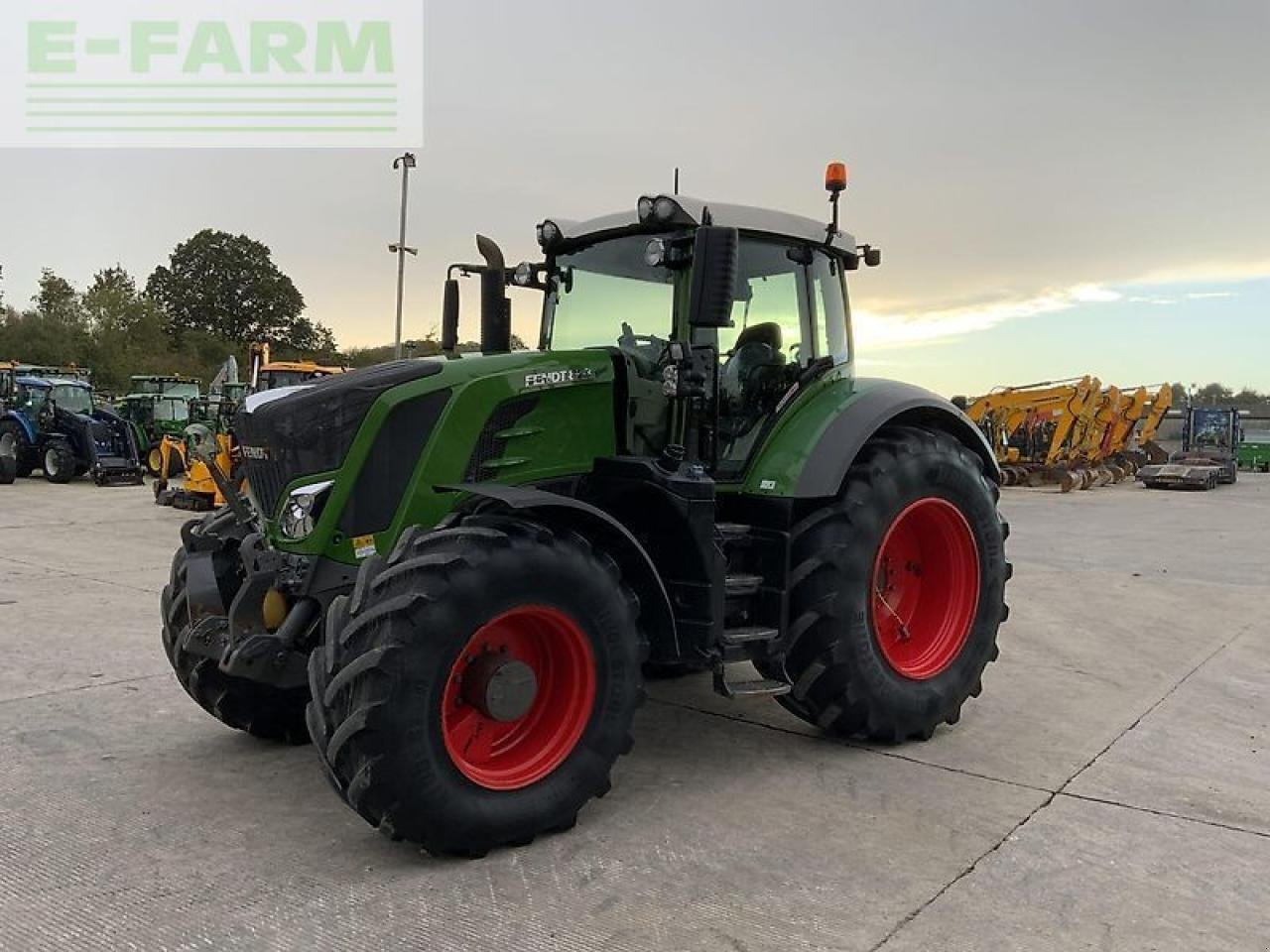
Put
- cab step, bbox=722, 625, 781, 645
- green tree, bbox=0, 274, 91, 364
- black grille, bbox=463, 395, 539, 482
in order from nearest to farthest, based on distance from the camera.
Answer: black grille, bbox=463, 395, 539, 482 → cab step, bbox=722, 625, 781, 645 → green tree, bbox=0, 274, 91, 364

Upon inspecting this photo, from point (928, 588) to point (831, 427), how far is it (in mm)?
1153

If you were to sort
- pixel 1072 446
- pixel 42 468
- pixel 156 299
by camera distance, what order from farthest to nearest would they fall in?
pixel 156 299
pixel 1072 446
pixel 42 468

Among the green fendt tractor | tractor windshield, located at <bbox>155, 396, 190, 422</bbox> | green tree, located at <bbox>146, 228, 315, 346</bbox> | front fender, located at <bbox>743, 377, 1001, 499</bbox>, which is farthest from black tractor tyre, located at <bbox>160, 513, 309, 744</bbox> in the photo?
green tree, located at <bbox>146, 228, 315, 346</bbox>

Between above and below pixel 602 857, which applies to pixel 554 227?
above

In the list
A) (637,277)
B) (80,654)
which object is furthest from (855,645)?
(80,654)

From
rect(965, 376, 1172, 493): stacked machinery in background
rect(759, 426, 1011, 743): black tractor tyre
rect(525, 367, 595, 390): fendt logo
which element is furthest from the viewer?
rect(965, 376, 1172, 493): stacked machinery in background

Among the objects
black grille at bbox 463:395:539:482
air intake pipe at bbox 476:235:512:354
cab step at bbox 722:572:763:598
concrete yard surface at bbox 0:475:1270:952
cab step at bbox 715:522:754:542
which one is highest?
air intake pipe at bbox 476:235:512:354

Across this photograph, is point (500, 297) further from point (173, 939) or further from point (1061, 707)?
point (1061, 707)

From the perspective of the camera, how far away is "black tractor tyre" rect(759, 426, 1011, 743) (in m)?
4.27

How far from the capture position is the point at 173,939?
2828 millimetres

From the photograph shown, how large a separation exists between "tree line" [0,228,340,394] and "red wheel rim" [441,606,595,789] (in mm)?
45372

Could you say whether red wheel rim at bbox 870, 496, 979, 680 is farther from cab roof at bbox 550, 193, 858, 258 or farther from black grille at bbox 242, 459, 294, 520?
black grille at bbox 242, 459, 294, 520

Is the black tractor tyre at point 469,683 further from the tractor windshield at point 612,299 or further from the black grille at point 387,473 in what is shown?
the tractor windshield at point 612,299

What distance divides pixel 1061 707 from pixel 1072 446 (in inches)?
735
